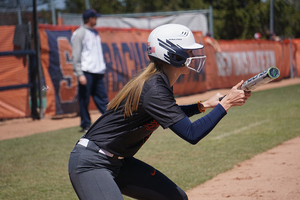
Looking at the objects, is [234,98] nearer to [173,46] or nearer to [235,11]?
[173,46]

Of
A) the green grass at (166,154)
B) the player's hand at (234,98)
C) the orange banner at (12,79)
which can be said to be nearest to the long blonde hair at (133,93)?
the player's hand at (234,98)

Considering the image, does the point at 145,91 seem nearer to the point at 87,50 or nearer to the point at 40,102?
the point at 87,50

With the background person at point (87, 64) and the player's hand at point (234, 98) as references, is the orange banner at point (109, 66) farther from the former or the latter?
the player's hand at point (234, 98)

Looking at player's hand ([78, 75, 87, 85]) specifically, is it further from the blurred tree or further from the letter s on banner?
the blurred tree

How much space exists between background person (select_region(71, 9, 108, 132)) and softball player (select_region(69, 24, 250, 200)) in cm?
515

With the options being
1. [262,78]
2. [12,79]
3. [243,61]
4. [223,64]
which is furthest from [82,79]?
[243,61]

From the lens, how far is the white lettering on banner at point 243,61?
17.4 m

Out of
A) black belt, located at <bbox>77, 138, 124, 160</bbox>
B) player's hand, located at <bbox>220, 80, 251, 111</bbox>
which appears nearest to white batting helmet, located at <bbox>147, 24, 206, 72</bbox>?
player's hand, located at <bbox>220, 80, 251, 111</bbox>

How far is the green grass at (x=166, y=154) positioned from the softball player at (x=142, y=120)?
1891mm

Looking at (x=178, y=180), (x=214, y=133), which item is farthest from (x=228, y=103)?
(x=214, y=133)

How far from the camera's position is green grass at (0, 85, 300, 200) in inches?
189

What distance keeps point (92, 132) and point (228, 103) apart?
998mm

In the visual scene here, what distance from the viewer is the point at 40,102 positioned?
973cm

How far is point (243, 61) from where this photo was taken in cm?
1878
